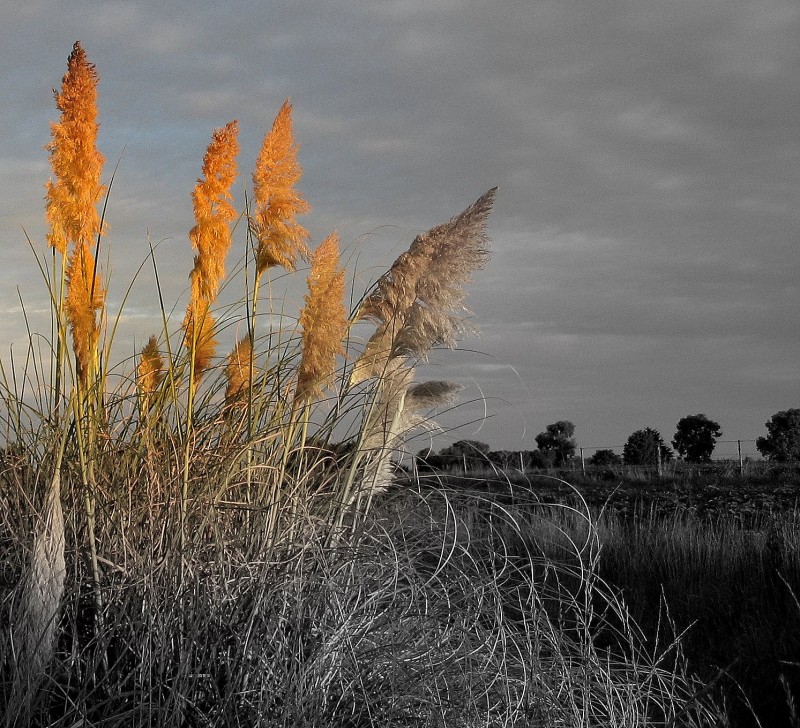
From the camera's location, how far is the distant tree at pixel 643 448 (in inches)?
1187

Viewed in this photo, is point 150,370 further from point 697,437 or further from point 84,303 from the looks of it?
point 697,437

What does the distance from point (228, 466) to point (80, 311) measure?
734 millimetres

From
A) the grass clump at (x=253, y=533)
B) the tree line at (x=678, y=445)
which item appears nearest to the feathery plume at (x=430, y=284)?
the grass clump at (x=253, y=533)

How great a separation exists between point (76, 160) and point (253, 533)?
1.39 metres

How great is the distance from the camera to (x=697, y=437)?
33844mm

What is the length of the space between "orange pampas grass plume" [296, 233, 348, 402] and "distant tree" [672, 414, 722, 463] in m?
31.9

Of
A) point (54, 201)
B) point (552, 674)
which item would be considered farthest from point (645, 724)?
point (54, 201)

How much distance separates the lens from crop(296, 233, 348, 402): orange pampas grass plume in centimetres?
322

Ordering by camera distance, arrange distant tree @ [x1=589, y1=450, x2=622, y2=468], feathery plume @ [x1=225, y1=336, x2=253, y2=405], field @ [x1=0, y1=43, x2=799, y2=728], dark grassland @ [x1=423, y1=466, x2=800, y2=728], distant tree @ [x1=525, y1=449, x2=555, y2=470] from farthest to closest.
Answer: distant tree @ [x1=589, y1=450, x2=622, y2=468] < distant tree @ [x1=525, y1=449, x2=555, y2=470] < dark grassland @ [x1=423, y1=466, x2=800, y2=728] < feathery plume @ [x1=225, y1=336, x2=253, y2=405] < field @ [x1=0, y1=43, x2=799, y2=728]

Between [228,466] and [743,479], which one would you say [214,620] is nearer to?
[228,466]

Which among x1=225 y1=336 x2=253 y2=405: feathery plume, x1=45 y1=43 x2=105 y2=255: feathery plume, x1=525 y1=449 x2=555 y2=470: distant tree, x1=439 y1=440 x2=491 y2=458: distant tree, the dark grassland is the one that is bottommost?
the dark grassland

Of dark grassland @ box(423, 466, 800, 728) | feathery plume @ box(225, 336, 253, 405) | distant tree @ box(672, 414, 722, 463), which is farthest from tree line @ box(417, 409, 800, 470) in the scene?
feathery plume @ box(225, 336, 253, 405)

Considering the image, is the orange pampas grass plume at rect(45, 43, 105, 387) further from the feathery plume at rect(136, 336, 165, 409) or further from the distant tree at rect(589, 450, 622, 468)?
the distant tree at rect(589, 450, 622, 468)

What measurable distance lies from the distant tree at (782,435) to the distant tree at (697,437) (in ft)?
9.86
